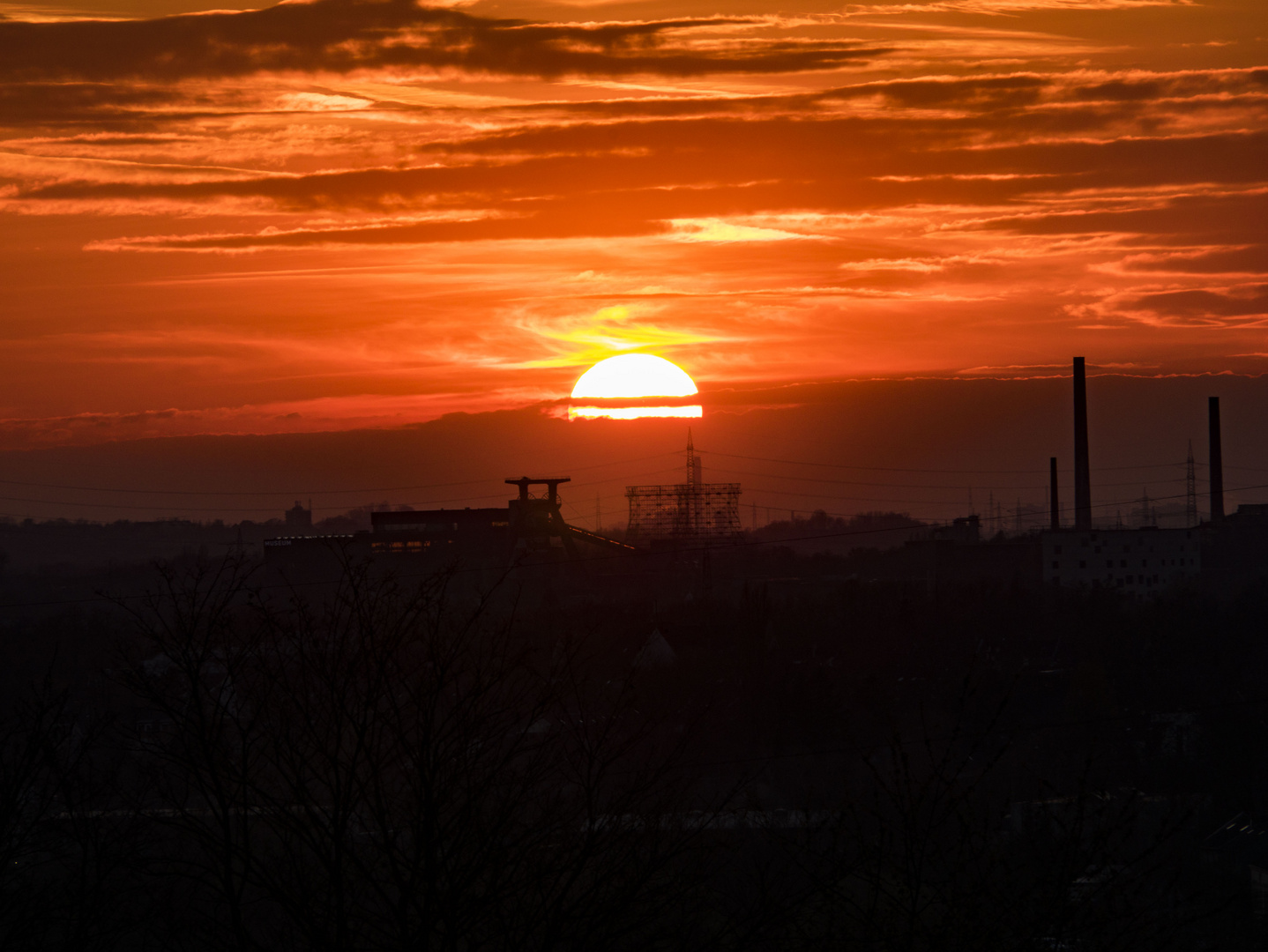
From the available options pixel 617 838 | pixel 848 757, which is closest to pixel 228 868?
pixel 617 838

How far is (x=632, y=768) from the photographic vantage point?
18734 millimetres

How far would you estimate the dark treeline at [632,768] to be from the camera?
210 inches

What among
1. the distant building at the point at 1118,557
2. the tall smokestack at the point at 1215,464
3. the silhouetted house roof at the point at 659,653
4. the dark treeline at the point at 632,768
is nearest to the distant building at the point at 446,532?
the dark treeline at the point at 632,768

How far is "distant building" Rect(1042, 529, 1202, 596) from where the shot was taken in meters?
61.2

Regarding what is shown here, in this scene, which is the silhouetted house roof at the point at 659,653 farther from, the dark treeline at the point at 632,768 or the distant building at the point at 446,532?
the distant building at the point at 446,532

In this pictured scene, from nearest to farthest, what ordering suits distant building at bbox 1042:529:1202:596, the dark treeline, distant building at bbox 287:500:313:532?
1. the dark treeline
2. distant building at bbox 1042:529:1202:596
3. distant building at bbox 287:500:313:532

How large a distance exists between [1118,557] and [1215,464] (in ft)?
46.3

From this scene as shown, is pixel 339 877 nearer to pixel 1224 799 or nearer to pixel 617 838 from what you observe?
pixel 617 838

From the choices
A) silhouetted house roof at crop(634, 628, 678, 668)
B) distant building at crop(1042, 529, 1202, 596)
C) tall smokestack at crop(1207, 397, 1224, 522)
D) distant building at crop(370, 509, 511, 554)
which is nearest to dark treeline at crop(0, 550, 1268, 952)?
silhouetted house roof at crop(634, 628, 678, 668)

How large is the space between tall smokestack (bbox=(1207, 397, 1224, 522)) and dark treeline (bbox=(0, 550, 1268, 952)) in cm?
2565

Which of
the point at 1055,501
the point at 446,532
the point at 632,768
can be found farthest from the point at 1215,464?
the point at 632,768

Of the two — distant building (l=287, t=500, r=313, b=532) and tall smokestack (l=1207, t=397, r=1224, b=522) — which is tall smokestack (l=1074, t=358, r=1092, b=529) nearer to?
tall smokestack (l=1207, t=397, r=1224, b=522)

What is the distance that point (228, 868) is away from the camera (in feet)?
17.0

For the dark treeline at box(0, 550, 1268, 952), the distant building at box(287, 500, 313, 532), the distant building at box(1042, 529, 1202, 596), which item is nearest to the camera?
the dark treeline at box(0, 550, 1268, 952)
